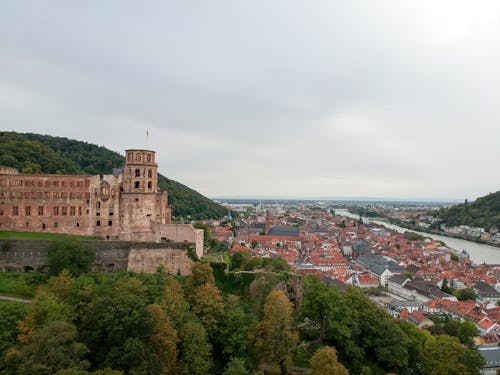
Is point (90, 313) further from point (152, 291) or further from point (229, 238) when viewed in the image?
point (229, 238)

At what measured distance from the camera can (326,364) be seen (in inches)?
1006

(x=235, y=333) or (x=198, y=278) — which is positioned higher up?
(x=198, y=278)

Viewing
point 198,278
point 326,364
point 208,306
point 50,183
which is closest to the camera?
point 326,364

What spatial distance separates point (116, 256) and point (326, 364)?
1897 cm

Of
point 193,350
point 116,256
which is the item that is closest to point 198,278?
point 193,350

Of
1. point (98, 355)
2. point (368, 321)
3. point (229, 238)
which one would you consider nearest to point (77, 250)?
point (98, 355)

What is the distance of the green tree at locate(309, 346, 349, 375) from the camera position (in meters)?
25.3

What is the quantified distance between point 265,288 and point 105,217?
15.7 metres

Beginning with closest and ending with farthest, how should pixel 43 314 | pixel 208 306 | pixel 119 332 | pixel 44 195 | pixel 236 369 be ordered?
1. pixel 119 332
2. pixel 43 314
3. pixel 236 369
4. pixel 208 306
5. pixel 44 195

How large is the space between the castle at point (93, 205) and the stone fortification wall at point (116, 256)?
6.20 feet

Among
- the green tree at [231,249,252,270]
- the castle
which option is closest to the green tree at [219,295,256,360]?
the castle

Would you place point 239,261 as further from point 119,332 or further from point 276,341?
point 119,332

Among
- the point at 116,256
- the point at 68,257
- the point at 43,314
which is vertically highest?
the point at 68,257

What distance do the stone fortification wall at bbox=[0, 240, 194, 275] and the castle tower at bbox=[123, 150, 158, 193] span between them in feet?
17.3
